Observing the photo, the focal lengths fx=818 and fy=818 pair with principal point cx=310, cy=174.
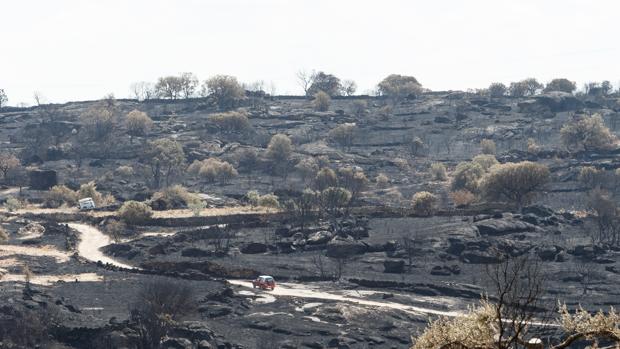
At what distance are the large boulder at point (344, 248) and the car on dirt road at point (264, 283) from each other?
17.8 metres

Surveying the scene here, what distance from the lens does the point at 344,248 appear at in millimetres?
102250

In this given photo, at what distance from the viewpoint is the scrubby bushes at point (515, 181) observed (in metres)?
129

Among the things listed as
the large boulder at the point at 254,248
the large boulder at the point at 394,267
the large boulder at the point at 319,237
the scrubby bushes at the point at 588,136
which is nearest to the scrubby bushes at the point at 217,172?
the large boulder at the point at 319,237

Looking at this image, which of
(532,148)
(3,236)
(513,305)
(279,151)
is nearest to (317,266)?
(3,236)

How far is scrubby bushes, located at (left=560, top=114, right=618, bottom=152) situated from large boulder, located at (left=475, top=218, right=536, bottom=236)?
246ft

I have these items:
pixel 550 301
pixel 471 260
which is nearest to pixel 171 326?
pixel 550 301

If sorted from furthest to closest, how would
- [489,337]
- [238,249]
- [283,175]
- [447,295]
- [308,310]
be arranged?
[283,175] < [238,249] < [447,295] < [308,310] < [489,337]

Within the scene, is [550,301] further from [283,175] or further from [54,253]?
[283,175]

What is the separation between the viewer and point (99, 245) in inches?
4397

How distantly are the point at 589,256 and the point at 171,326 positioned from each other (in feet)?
176

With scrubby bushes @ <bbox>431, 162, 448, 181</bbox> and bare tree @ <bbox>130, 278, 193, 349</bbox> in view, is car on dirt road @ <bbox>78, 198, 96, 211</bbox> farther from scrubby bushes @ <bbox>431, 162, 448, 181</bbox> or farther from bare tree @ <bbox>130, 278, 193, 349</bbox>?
scrubby bushes @ <bbox>431, 162, 448, 181</bbox>

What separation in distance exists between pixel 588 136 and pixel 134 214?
106165 millimetres

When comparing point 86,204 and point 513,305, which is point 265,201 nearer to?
point 86,204

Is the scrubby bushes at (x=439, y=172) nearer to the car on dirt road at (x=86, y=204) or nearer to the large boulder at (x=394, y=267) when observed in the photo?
the car on dirt road at (x=86, y=204)
